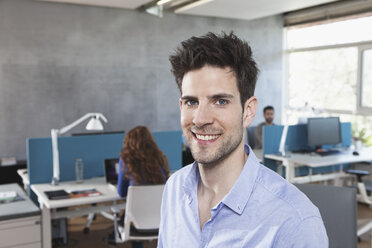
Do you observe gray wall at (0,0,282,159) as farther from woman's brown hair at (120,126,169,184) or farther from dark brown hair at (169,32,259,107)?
dark brown hair at (169,32,259,107)

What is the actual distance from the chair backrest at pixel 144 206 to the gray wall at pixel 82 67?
3.44 m

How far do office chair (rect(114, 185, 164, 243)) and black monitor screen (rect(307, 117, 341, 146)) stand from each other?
2747mm

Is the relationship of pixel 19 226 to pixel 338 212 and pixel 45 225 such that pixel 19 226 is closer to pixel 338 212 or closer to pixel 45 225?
pixel 45 225

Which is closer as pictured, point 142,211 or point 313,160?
point 142,211

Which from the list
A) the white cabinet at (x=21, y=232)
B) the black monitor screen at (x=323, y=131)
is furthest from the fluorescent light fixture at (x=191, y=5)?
the white cabinet at (x=21, y=232)

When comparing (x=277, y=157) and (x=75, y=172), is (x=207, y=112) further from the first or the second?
(x=277, y=157)

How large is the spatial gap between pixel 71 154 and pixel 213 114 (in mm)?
2897

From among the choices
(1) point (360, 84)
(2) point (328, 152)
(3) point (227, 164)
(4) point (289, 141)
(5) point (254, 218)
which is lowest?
(2) point (328, 152)

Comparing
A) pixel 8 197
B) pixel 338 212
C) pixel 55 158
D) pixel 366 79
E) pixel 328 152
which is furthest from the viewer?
pixel 366 79

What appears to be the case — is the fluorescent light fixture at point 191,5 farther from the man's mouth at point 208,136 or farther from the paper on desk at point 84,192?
the man's mouth at point 208,136

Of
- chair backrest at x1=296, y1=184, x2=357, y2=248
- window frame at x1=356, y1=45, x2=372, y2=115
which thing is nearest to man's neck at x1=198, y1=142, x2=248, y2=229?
chair backrest at x1=296, y1=184, x2=357, y2=248

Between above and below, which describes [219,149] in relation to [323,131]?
above

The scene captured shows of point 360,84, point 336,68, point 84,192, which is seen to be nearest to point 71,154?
point 84,192

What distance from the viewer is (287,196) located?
38.8 inches
